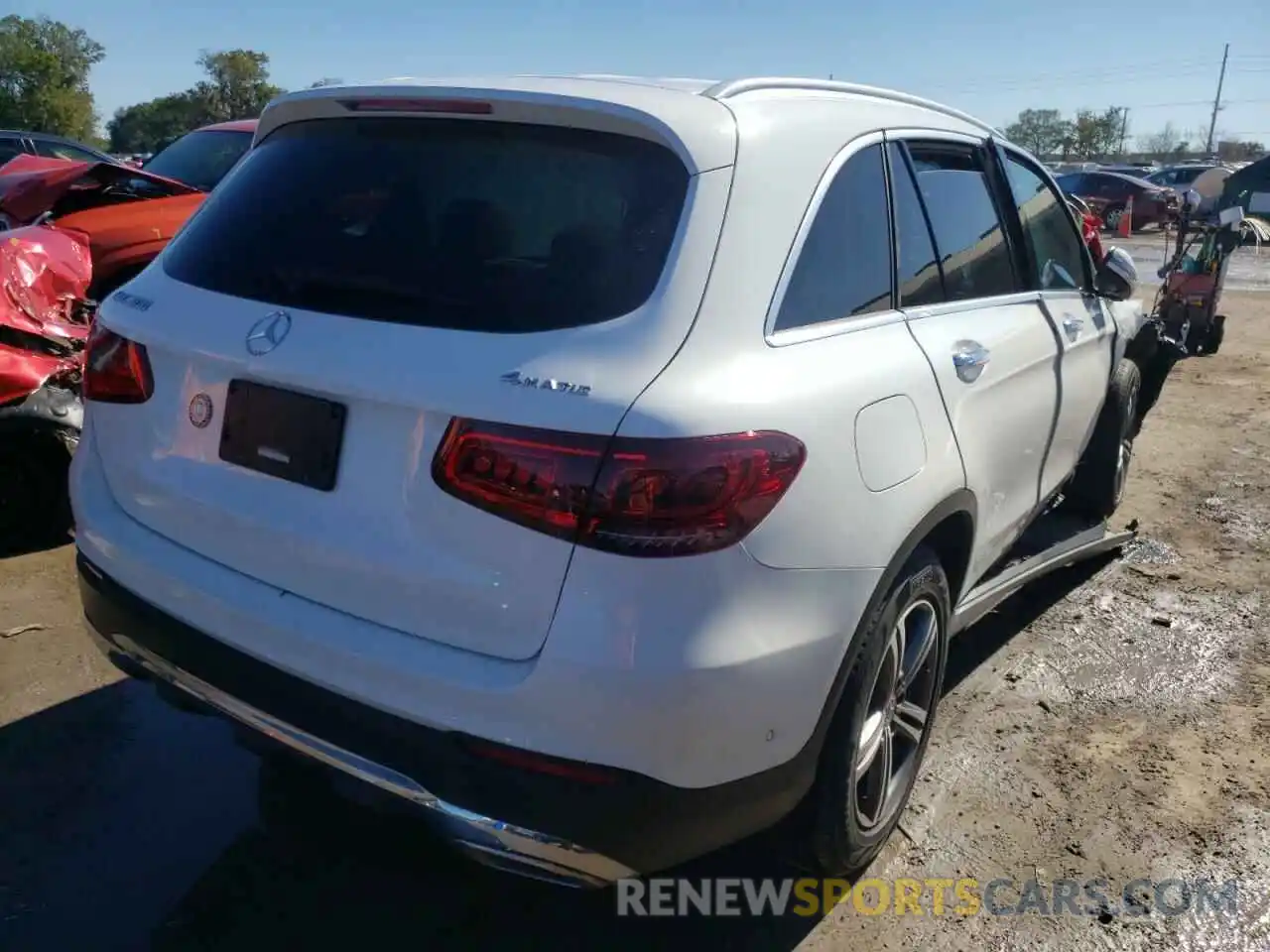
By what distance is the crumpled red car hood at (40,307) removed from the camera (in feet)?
15.3

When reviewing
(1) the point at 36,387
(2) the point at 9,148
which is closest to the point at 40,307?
(1) the point at 36,387

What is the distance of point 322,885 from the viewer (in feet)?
9.10

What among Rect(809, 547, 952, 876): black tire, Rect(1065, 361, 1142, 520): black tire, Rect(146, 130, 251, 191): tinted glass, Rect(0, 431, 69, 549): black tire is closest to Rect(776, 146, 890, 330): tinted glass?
Rect(809, 547, 952, 876): black tire

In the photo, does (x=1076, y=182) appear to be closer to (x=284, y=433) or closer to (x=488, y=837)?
(x=284, y=433)

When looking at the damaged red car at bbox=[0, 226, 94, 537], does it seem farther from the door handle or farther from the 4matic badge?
the door handle

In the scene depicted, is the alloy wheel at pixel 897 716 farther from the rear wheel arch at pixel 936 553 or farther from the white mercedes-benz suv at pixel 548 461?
the rear wheel arch at pixel 936 553

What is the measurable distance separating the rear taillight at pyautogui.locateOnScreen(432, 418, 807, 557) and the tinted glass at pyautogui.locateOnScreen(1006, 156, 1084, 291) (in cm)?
230

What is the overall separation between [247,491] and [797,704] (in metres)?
1.20

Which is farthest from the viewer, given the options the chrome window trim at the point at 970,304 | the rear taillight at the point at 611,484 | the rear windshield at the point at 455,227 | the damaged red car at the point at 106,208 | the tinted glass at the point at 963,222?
the damaged red car at the point at 106,208

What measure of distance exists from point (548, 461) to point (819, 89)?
144cm

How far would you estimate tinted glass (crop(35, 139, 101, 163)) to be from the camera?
46.3 ft

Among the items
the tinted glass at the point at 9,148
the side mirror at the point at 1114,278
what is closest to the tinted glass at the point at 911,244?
the side mirror at the point at 1114,278

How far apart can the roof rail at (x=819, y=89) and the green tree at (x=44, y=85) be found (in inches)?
2641

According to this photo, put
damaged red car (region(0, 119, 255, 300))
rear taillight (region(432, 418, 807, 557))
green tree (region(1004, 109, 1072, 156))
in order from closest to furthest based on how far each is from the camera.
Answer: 1. rear taillight (region(432, 418, 807, 557))
2. damaged red car (region(0, 119, 255, 300))
3. green tree (region(1004, 109, 1072, 156))
